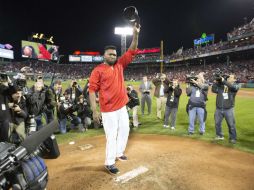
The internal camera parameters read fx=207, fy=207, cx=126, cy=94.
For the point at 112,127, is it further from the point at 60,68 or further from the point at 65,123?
the point at 60,68

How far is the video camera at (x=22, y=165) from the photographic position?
1.18 metres

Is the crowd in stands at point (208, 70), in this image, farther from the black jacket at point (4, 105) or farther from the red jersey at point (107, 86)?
the black jacket at point (4, 105)

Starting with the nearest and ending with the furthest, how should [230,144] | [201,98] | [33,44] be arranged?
[230,144] < [201,98] < [33,44]

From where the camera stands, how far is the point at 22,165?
1271 millimetres

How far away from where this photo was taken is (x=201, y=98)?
6898 mm

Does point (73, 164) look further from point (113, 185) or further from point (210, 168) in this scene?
point (210, 168)

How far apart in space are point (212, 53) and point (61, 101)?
158 ft

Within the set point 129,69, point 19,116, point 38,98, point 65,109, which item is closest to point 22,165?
point 19,116

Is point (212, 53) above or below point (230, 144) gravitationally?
above

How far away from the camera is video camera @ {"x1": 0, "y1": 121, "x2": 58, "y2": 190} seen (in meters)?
1.18

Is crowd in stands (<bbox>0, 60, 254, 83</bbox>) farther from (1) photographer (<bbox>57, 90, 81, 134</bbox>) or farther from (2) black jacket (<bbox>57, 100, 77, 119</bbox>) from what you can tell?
(2) black jacket (<bbox>57, 100, 77, 119</bbox>)

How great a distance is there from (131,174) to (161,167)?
69 cm

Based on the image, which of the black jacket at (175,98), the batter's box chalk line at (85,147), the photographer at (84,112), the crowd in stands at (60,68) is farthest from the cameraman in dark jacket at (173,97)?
the crowd in stands at (60,68)

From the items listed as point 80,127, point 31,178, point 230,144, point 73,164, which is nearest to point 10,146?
point 31,178
